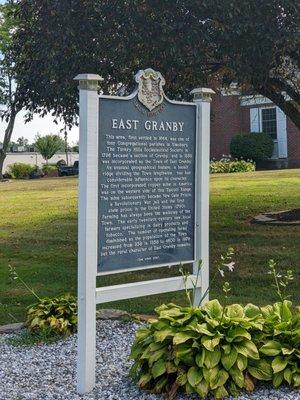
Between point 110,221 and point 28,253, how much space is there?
23.9ft

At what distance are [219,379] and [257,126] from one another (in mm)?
30823

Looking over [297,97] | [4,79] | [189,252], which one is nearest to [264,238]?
[297,97]

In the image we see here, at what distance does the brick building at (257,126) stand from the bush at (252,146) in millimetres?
829

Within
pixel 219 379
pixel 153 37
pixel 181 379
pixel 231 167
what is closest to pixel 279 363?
pixel 219 379

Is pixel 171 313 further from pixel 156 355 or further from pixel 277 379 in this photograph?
pixel 277 379

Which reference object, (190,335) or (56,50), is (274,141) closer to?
(56,50)

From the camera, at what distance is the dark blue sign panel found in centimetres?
482

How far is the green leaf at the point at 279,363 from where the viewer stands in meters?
4.32

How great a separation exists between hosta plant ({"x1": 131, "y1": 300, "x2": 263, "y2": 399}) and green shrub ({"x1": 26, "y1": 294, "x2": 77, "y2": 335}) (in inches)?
63.9

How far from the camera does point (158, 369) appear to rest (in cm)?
430

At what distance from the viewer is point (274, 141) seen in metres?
33.4

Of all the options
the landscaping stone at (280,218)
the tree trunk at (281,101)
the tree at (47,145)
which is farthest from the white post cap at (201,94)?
the tree at (47,145)

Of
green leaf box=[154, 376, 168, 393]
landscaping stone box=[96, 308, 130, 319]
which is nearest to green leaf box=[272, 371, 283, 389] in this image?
green leaf box=[154, 376, 168, 393]

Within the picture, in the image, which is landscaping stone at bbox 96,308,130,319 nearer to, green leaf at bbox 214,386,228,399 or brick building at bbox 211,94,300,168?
green leaf at bbox 214,386,228,399
